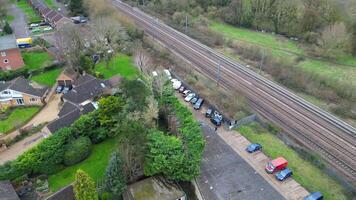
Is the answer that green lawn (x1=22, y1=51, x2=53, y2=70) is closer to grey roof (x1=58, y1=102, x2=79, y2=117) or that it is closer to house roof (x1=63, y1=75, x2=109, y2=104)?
house roof (x1=63, y1=75, x2=109, y2=104)

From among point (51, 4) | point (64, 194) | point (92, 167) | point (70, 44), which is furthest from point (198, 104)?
point (51, 4)

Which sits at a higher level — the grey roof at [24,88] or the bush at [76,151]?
the grey roof at [24,88]

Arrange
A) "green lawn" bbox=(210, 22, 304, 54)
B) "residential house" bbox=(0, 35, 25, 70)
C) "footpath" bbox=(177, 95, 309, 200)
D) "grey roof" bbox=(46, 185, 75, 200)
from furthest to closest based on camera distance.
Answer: "green lawn" bbox=(210, 22, 304, 54) < "residential house" bbox=(0, 35, 25, 70) < "footpath" bbox=(177, 95, 309, 200) < "grey roof" bbox=(46, 185, 75, 200)

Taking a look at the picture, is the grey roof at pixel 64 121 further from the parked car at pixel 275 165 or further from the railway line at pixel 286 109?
the parked car at pixel 275 165

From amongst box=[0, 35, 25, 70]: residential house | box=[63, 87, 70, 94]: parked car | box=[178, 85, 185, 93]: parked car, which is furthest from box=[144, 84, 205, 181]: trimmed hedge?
box=[0, 35, 25, 70]: residential house

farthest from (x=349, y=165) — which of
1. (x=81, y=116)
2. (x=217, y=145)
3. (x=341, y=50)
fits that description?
(x=341, y=50)

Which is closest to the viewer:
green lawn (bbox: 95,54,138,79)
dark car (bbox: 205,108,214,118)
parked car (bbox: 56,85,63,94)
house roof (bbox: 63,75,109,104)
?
dark car (bbox: 205,108,214,118)

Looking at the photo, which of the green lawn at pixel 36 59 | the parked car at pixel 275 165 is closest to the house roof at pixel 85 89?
the green lawn at pixel 36 59
